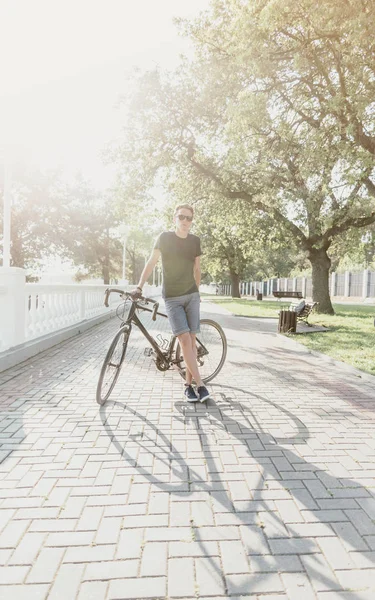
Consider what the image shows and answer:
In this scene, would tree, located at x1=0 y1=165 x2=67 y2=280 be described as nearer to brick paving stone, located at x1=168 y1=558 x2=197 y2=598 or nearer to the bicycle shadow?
the bicycle shadow

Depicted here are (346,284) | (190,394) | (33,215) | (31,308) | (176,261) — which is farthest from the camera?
(346,284)

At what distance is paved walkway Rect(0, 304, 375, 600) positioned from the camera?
83.8 inches

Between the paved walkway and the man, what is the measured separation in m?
0.64

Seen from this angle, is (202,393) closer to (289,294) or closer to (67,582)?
(67,582)

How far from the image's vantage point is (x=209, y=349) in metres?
6.07

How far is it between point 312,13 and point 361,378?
21.4ft

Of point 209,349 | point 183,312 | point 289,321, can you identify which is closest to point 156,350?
point 183,312

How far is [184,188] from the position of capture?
18.7 meters

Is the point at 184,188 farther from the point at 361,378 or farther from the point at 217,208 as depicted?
the point at 361,378

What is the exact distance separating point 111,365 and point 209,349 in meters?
1.56

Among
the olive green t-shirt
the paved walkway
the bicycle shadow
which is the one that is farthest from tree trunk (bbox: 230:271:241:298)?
the bicycle shadow

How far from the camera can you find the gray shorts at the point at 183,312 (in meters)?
5.05

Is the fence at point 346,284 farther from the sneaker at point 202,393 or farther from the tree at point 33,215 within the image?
the sneaker at point 202,393

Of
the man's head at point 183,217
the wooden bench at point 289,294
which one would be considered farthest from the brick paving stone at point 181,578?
the wooden bench at point 289,294
